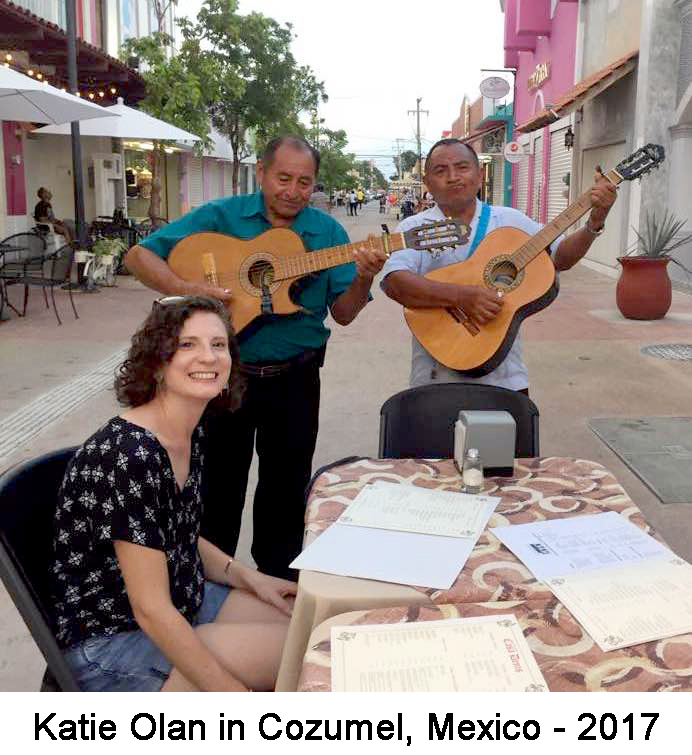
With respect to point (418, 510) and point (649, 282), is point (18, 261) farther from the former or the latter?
point (418, 510)

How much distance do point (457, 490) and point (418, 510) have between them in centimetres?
21

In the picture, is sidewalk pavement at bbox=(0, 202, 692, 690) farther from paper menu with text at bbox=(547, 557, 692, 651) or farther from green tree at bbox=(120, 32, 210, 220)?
green tree at bbox=(120, 32, 210, 220)

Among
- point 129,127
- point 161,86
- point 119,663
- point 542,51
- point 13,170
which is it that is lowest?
point 119,663

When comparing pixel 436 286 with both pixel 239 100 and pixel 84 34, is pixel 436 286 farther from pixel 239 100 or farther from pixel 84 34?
pixel 239 100

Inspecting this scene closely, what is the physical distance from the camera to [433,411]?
3014 mm

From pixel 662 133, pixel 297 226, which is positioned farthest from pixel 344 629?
pixel 662 133

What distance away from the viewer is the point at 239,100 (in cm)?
2475

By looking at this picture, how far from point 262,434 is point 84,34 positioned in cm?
1752

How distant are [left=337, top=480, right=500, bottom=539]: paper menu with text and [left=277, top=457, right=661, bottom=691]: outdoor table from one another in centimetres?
3

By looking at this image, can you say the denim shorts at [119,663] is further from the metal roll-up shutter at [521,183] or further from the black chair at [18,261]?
the metal roll-up shutter at [521,183]

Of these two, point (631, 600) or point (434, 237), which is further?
point (434, 237)

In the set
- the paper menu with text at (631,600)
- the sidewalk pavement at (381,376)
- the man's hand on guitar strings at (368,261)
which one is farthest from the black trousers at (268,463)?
the paper menu with text at (631,600)

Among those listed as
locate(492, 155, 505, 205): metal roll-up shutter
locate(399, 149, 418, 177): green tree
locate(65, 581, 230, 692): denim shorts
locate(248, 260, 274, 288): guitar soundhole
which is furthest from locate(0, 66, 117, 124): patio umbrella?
locate(399, 149, 418, 177): green tree

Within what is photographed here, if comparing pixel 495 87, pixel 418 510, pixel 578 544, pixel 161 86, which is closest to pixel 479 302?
pixel 418 510
